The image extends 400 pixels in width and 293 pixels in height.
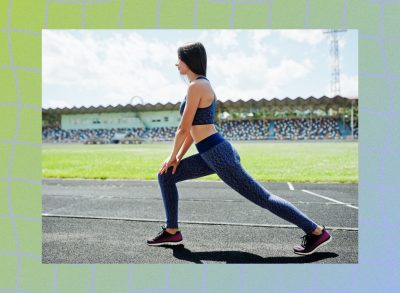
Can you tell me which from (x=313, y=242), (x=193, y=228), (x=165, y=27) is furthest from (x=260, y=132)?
(x=313, y=242)

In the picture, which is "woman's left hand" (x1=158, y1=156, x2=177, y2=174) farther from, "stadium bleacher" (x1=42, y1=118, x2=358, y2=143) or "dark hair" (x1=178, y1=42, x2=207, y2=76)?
"stadium bleacher" (x1=42, y1=118, x2=358, y2=143)

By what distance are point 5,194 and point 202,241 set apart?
174cm

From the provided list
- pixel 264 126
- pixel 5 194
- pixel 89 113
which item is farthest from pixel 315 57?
pixel 264 126

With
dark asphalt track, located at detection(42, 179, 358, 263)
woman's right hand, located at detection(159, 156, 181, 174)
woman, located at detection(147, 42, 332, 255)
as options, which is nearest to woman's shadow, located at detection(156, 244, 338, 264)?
dark asphalt track, located at detection(42, 179, 358, 263)

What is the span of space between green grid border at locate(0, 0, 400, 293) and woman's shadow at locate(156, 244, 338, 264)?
8 cm

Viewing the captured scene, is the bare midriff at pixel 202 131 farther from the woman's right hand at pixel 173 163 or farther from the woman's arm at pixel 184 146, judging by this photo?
the woman's right hand at pixel 173 163

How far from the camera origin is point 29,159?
313 centimetres

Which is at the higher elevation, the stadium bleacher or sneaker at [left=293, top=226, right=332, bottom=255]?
the stadium bleacher

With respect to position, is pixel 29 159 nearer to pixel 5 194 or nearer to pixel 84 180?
pixel 5 194

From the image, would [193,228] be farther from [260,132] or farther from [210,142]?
[260,132]

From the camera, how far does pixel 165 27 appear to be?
314 centimetres

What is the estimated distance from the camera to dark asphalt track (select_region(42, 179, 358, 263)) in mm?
3043

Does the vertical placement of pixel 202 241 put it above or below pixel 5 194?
below

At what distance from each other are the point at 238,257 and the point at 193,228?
815mm
